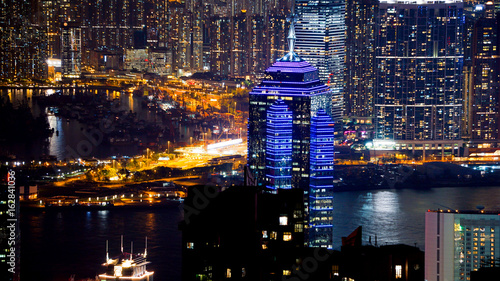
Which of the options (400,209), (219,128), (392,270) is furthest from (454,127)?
(392,270)

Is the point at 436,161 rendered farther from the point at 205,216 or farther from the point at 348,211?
the point at 205,216

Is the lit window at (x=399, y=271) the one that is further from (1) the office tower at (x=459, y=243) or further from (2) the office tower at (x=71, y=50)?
(2) the office tower at (x=71, y=50)

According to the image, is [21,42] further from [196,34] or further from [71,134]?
[71,134]

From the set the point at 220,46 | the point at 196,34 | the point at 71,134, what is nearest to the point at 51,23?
the point at 196,34

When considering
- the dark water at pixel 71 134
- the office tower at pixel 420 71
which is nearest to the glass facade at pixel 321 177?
the dark water at pixel 71 134

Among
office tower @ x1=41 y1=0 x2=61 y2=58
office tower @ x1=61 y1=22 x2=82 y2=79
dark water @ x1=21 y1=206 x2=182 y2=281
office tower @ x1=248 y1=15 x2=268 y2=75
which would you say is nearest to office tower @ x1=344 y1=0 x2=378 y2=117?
office tower @ x1=248 y1=15 x2=268 y2=75
